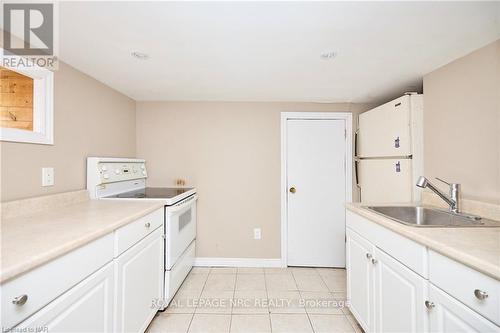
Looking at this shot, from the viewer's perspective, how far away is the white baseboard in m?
2.76

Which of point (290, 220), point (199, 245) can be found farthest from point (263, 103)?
point (199, 245)

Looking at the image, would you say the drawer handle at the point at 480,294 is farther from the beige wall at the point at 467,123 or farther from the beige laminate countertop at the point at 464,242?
the beige wall at the point at 467,123

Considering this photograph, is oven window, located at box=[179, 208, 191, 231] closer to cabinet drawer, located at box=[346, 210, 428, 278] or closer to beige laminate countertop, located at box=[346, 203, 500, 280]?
cabinet drawer, located at box=[346, 210, 428, 278]

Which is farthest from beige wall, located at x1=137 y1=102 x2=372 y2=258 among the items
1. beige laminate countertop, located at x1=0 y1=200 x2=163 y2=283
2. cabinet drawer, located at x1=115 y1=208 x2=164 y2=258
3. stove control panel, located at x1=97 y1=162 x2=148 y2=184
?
beige laminate countertop, located at x1=0 y1=200 x2=163 y2=283

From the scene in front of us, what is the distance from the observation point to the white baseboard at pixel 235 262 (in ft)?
9.05

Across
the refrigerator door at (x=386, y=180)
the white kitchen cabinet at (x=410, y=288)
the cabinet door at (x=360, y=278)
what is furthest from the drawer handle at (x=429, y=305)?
the refrigerator door at (x=386, y=180)

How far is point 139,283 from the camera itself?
1491 millimetres

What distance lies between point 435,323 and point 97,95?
2.82 metres

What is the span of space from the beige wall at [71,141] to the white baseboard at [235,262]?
1.55 metres

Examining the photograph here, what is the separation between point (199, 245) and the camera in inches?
110

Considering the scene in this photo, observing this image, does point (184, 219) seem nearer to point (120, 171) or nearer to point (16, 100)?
point (120, 171)

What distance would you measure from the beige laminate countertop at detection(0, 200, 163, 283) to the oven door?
0.28 metres

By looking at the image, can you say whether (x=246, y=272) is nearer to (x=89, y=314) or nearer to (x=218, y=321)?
(x=218, y=321)

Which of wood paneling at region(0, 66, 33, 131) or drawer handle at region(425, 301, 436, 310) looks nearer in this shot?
drawer handle at region(425, 301, 436, 310)
